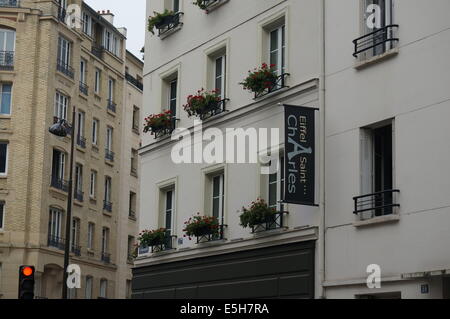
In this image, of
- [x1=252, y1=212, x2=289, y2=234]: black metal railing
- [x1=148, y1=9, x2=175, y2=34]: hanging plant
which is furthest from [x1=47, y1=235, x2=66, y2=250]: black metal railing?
[x1=252, y1=212, x2=289, y2=234]: black metal railing

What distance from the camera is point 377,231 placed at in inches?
719

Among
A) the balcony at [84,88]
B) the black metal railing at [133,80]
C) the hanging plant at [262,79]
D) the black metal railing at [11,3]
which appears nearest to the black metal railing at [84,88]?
the balcony at [84,88]

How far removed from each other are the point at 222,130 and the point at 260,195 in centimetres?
262

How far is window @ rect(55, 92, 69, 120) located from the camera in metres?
53.5

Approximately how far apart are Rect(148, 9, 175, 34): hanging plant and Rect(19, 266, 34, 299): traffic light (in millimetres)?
10406

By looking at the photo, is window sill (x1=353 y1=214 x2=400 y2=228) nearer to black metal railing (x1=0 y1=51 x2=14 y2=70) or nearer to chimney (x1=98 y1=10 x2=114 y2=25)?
black metal railing (x1=0 y1=51 x2=14 y2=70)

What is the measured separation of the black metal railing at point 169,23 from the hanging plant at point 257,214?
781 cm

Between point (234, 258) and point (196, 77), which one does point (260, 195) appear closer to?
point (234, 258)

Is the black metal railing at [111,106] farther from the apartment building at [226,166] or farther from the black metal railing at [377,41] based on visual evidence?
the black metal railing at [377,41]

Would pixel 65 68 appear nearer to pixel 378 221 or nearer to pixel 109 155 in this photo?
pixel 109 155

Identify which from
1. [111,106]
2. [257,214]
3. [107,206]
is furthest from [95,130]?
[257,214]

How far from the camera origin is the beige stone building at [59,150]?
166 ft
